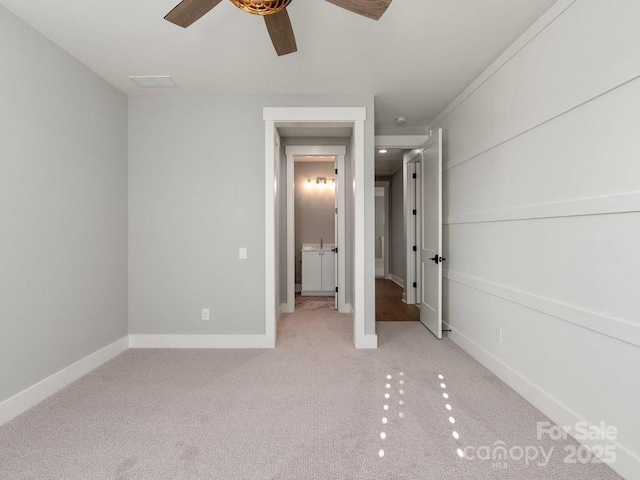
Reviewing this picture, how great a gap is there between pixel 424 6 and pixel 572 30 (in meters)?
0.86

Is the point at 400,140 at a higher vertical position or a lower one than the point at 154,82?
lower

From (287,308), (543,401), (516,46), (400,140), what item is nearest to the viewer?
(543,401)

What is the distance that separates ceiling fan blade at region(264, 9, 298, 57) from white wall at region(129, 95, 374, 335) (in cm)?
137

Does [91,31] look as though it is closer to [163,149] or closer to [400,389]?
[163,149]

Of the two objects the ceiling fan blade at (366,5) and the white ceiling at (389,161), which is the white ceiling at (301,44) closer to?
the ceiling fan blade at (366,5)

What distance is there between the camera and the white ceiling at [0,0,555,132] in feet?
6.90

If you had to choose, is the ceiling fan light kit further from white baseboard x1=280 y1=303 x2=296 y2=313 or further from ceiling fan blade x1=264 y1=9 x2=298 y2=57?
white baseboard x1=280 y1=303 x2=296 y2=313

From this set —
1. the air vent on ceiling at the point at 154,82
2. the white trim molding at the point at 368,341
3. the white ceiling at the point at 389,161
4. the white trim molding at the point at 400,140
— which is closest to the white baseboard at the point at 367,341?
the white trim molding at the point at 368,341

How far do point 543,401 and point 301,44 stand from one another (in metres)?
2.99

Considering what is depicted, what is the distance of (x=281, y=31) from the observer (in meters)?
1.90

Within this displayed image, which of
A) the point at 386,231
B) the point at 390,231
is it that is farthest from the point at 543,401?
the point at 386,231

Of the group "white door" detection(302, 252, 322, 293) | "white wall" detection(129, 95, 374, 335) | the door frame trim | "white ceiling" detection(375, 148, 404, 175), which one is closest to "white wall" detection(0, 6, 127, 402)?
"white wall" detection(129, 95, 374, 335)

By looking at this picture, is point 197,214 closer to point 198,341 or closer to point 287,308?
point 198,341

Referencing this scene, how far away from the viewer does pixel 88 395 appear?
239 cm
